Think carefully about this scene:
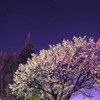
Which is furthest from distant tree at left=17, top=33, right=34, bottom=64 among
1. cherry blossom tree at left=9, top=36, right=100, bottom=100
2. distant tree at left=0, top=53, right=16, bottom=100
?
cherry blossom tree at left=9, top=36, right=100, bottom=100

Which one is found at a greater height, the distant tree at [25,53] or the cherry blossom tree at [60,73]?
the distant tree at [25,53]

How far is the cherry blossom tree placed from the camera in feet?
182

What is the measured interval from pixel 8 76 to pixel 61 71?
3511 cm

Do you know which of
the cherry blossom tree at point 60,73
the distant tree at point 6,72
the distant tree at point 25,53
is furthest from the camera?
the distant tree at point 6,72

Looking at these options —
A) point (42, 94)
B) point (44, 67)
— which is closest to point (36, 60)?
point (44, 67)

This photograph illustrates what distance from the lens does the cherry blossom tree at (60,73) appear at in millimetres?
55469

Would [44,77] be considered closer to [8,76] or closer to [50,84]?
[50,84]

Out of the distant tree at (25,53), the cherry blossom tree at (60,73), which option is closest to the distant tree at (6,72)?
the distant tree at (25,53)

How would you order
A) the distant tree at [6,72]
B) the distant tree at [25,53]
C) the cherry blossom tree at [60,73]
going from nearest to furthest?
1. the cherry blossom tree at [60,73]
2. the distant tree at [25,53]
3. the distant tree at [6,72]

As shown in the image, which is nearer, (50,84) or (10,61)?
(50,84)

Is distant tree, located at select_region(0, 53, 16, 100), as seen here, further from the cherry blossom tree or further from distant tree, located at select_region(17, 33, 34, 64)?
the cherry blossom tree

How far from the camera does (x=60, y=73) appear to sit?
5534 centimetres

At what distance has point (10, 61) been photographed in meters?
91.6

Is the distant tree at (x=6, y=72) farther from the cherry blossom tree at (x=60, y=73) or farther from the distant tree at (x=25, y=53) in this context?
the cherry blossom tree at (x=60, y=73)
